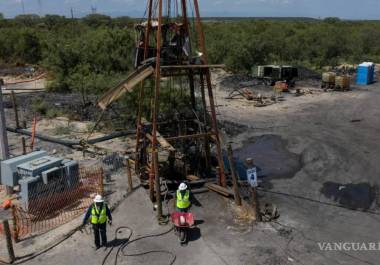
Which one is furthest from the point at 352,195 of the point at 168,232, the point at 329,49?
the point at 329,49

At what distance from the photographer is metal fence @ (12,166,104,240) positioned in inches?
555

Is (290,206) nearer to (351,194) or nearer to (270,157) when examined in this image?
(351,194)

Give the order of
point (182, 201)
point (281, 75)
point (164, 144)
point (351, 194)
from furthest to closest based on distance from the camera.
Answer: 1. point (281, 75)
2. point (351, 194)
3. point (164, 144)
4. point (182, 201)

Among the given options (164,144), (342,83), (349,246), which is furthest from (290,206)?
(342,83)

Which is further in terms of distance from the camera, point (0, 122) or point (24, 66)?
point (24, 66)

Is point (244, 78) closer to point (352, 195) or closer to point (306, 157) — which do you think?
point (306, 157)

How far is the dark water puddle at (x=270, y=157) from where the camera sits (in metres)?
19.2

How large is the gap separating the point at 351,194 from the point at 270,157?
5315 mm

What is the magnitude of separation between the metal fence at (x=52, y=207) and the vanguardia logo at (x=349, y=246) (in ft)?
26.5

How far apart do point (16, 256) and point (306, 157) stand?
14.0 m

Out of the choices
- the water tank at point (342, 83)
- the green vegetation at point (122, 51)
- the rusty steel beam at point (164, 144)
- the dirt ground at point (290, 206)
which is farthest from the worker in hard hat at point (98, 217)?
the water tank at point (342, 83)

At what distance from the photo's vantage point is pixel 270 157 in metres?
21.4

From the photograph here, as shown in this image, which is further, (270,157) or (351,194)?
(270,157)

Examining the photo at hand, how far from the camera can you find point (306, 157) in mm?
21141
